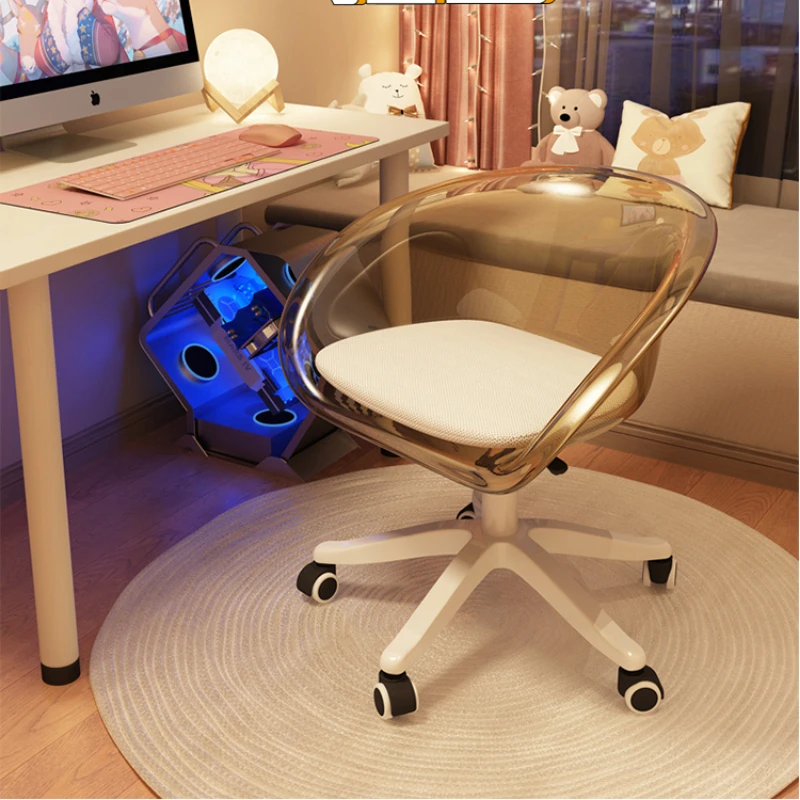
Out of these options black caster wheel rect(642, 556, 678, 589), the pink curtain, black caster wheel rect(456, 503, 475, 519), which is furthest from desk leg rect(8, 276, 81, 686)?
the pink curtain

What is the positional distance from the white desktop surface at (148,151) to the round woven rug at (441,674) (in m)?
0.67

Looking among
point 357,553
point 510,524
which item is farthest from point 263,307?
point 510,524

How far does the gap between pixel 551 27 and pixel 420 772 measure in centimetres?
214

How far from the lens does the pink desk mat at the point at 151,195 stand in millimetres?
1711

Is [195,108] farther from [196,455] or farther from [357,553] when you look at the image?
[357,553]

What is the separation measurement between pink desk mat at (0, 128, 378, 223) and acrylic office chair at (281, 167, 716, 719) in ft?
0.59

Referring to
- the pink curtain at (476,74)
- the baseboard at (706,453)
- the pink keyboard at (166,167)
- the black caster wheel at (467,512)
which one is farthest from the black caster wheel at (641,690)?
the pink curtain at (476,74)

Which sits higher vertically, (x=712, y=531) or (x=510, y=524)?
(x=510, y=524)

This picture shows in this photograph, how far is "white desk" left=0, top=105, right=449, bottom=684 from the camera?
5.13 feet

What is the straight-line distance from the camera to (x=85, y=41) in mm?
2012

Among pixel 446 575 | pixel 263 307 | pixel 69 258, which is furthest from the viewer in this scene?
pixel 263 307

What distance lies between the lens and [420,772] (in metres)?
1.59

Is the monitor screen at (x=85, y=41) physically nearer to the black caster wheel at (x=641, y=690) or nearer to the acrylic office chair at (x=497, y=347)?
the acrylic office chair at (x=497, y=347)

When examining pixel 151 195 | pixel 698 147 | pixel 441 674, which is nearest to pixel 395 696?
pixel 441 674
